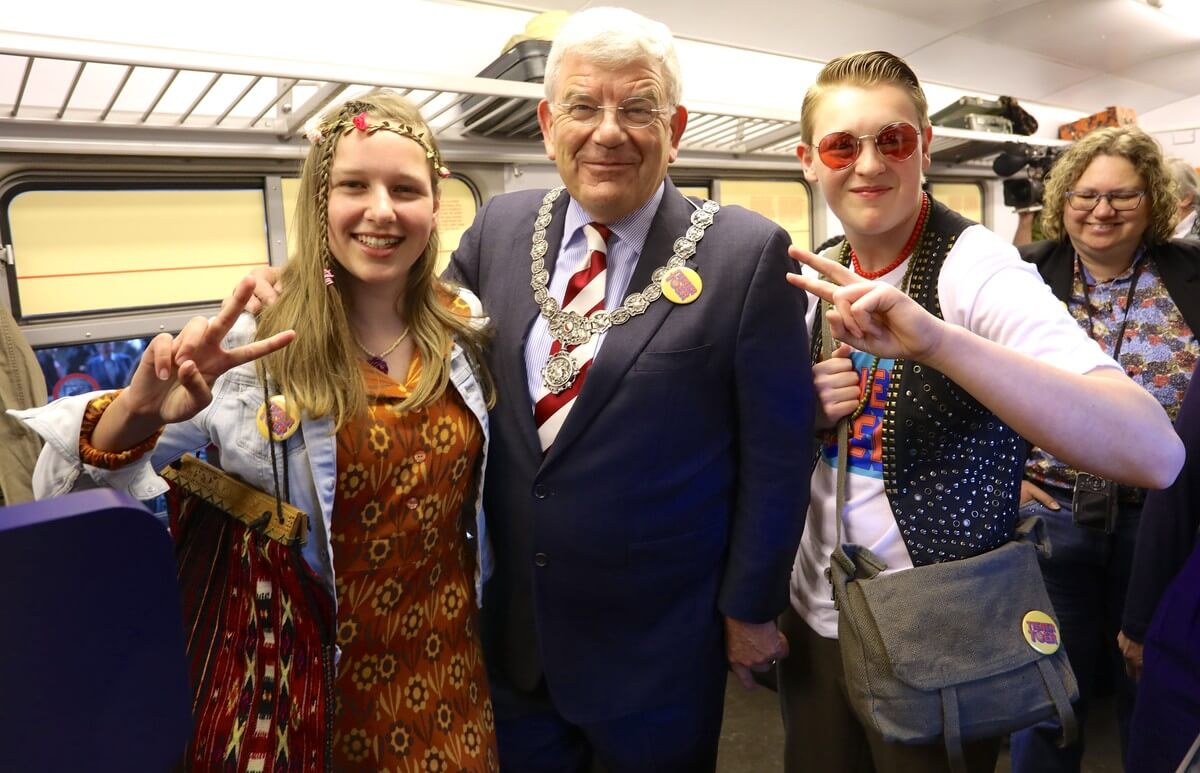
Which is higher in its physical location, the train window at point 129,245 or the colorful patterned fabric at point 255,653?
the train window at point 129,245

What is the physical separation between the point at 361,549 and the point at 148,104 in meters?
2.08

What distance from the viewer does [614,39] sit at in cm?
142

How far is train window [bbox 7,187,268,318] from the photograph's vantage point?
2494 mm

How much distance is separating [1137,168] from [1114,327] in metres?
0.48

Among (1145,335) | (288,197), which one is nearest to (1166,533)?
(1145,335)

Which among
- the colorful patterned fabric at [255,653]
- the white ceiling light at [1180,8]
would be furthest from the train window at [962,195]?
the colorful patterned fabric at [255,653]

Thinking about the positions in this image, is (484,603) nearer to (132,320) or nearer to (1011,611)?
(1011,611)

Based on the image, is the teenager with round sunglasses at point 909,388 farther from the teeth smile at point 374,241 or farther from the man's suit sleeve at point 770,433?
the teeth smile at point 374,241

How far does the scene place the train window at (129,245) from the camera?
8.18 feet

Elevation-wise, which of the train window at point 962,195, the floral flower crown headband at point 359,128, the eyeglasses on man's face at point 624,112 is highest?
the train window at point 962,195

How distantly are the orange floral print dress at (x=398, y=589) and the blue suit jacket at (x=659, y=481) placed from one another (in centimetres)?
19

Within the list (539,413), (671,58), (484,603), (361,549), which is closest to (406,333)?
(539,413)

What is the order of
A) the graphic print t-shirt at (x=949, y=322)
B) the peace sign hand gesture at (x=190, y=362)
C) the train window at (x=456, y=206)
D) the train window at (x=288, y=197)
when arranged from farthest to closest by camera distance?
the train window at (x=456, y=206)
the train window at (x=288, y=197)
the graphic print t-shirt at (x=949, y=322)
the peace sign hand gesture at (x=190, y=362)

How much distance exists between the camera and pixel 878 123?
1405 millimetres
